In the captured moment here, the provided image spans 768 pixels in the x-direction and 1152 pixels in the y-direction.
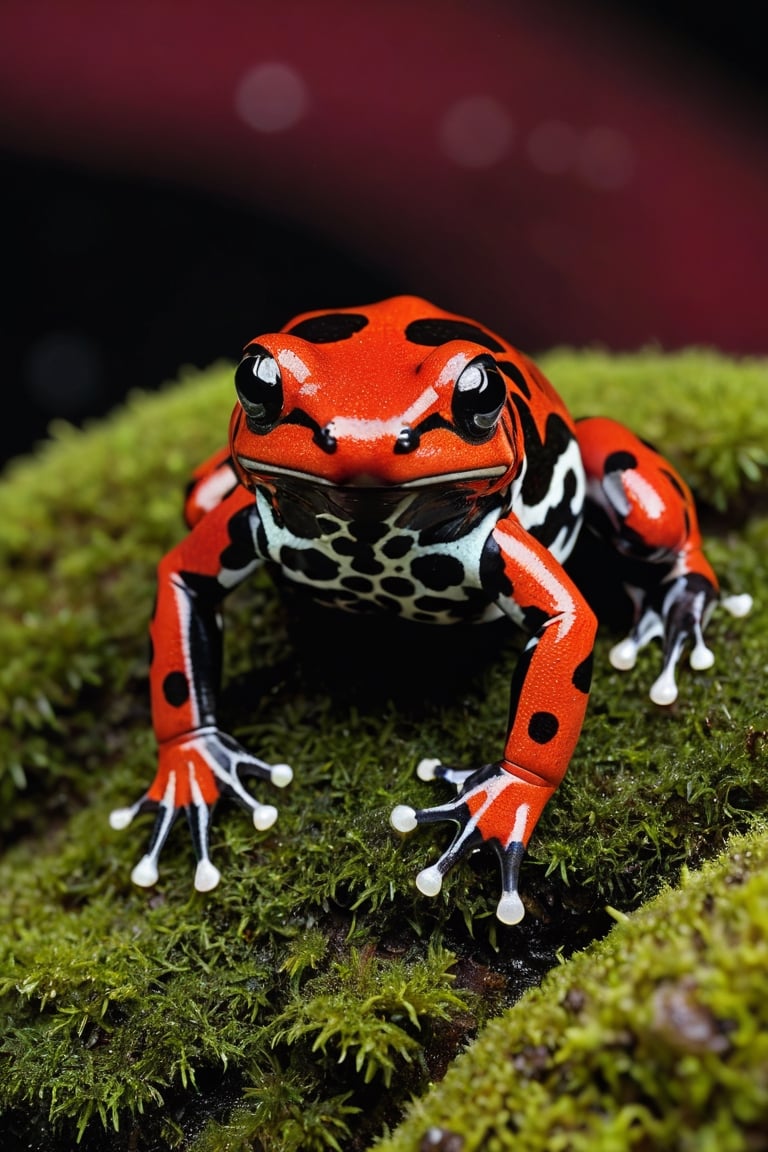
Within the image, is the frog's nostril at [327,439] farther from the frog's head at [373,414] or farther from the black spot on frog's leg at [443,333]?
the black spot on frog's leg at [443,333]

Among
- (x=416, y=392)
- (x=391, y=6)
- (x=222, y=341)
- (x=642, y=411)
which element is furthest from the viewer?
(x=222, y=341)

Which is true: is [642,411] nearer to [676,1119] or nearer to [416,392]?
[416,392]

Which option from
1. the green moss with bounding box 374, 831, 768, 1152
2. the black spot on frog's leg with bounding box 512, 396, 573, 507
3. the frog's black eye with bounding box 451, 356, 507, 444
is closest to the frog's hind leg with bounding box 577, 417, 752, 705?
the black spot on frog's leg with bounding box 512, 396, 573, 507

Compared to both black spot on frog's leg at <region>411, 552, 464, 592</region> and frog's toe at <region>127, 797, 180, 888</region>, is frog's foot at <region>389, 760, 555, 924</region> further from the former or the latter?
frog's toe at <region>127, 797, 180, 888</region>

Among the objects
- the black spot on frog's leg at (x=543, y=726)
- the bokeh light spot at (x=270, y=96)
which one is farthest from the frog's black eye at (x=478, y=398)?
the bokeh light spot at (x=270, y=96)

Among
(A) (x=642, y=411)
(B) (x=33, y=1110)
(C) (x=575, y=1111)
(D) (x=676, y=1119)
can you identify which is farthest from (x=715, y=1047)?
(A) (x=642, y=411)

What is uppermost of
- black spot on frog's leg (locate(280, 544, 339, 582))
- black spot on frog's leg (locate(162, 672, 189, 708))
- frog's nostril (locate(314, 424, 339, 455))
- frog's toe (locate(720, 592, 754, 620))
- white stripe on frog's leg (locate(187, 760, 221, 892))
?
frog's nostril (locate(314, 424, 339, 455))

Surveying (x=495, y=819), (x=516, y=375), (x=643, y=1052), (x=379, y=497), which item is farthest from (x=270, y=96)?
(x=643, y=1052)
